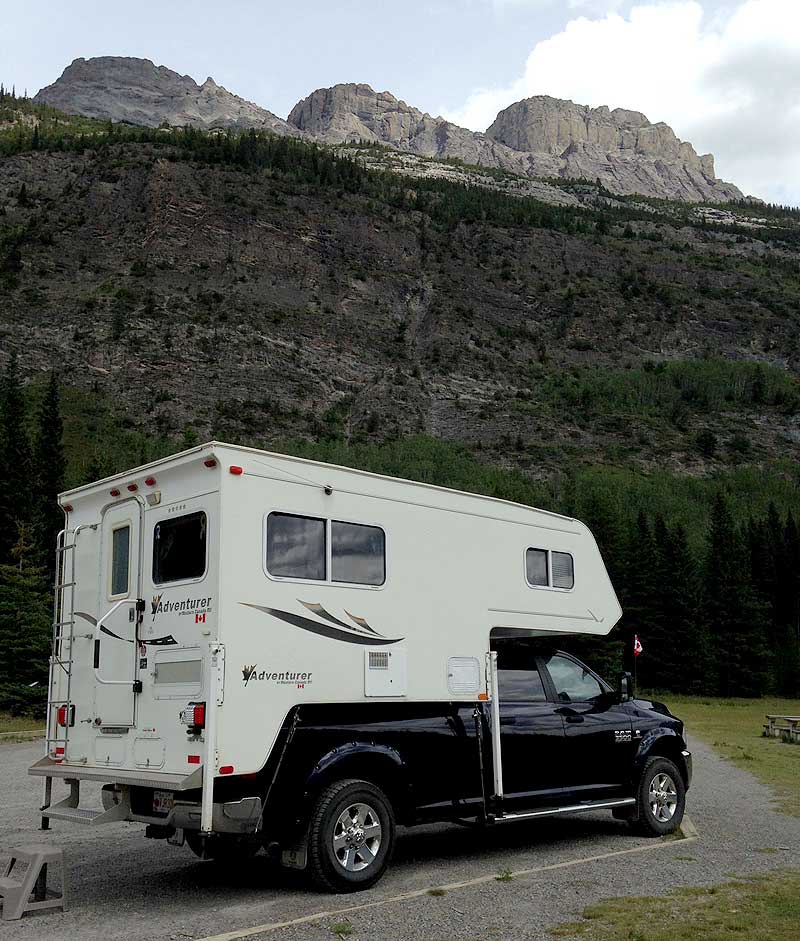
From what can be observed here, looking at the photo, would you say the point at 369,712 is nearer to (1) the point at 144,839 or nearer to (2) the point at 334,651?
(2) the point at 334,651

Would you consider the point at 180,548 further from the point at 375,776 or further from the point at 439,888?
the point at 439,888

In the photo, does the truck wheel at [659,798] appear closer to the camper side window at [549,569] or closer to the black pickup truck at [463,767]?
the black pickup truck at [463,767]

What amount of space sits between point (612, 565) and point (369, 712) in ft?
182

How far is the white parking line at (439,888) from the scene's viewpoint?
7055 millimetres

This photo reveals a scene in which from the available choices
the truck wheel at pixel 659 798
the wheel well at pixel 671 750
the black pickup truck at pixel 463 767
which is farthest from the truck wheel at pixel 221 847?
the wheel well at pixel 671 750

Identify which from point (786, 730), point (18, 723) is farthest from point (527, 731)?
point (18, 723)

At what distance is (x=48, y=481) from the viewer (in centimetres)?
5188

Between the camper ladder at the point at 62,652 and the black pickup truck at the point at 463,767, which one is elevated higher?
the camper ladder at the point at 62,652

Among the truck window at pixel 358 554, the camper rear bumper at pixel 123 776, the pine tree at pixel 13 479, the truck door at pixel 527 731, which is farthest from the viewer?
the pine tree at pixel 13 479

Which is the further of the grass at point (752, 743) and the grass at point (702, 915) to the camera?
the grass at point (752, 743)

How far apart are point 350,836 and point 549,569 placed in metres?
4.02

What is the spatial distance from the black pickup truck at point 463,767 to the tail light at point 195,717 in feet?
1.64

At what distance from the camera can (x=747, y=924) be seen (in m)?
7.06

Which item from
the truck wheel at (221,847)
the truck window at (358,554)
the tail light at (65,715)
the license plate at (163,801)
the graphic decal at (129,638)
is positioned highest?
the truck window at (358,554)
